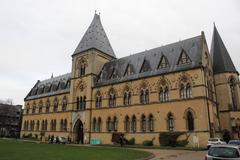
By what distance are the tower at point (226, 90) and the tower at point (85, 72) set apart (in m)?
24.5

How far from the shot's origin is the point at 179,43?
41.5m

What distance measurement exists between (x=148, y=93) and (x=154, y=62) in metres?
6.28

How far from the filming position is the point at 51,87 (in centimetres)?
6650

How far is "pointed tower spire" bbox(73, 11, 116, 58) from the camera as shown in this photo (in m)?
53.3

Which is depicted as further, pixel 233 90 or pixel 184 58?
pixel 233 90

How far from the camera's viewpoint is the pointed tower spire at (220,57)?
4072 centimetres

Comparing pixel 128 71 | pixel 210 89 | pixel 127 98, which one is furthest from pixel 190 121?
pixel 128 71

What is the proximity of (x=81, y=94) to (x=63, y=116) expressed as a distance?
8056mm

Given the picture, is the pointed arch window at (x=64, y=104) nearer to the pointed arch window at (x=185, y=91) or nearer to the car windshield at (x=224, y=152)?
the pointed arch window at (x=185, y=91)

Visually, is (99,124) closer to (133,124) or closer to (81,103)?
(81,103)

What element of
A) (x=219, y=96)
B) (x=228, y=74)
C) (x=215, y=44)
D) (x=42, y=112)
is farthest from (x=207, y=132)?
(x=42, y=112)

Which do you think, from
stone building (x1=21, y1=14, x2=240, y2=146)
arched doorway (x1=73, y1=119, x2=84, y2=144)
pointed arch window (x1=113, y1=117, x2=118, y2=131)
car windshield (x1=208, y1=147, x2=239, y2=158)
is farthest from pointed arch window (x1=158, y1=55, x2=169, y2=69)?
car windshield (x1=208, y1=147, x2=239, y2=158)

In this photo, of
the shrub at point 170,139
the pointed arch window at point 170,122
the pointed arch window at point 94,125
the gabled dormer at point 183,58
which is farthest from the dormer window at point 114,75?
the shrub at point 170,139

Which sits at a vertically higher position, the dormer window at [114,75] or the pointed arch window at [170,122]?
the dormer window at [114,75]
